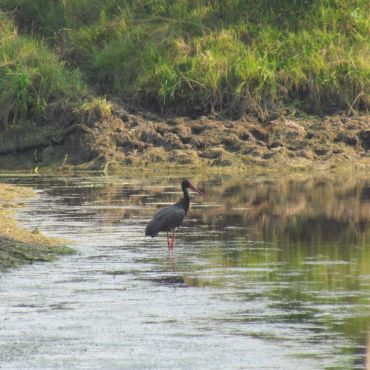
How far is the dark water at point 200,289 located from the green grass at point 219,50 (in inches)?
251

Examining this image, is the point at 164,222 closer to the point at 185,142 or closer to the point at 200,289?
the point at 200,289

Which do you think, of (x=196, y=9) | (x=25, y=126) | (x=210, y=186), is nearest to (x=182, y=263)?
(x=210, y=186)

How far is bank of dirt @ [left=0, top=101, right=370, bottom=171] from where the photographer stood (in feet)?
85.6

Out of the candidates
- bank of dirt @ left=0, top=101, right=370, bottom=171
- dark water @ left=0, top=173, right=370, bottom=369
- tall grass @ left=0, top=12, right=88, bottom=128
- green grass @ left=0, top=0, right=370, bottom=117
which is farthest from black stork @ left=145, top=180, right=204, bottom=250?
tall grass @ left=0, top=12, right=88, bottom=128

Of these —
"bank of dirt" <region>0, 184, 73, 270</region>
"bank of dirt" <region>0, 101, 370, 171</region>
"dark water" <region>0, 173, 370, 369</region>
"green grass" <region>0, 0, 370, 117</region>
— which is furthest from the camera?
"green grass" <region>0, 0, 370, 117</region>

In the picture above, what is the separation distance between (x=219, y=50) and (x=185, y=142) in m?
2.44

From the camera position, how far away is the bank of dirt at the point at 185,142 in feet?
85.6

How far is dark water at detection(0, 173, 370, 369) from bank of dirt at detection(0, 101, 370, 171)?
487cm

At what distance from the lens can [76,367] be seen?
9648 millimetres

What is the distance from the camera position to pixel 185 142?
87.5ft

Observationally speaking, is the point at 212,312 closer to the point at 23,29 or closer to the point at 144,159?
the point at 144,159

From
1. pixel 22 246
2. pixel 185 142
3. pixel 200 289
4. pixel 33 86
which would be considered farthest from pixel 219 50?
pixel 200 289

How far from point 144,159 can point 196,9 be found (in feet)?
15.0

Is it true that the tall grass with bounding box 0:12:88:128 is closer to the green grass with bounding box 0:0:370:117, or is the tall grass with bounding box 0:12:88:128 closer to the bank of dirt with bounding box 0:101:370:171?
the green grass with bounding box 0:0:370:117
